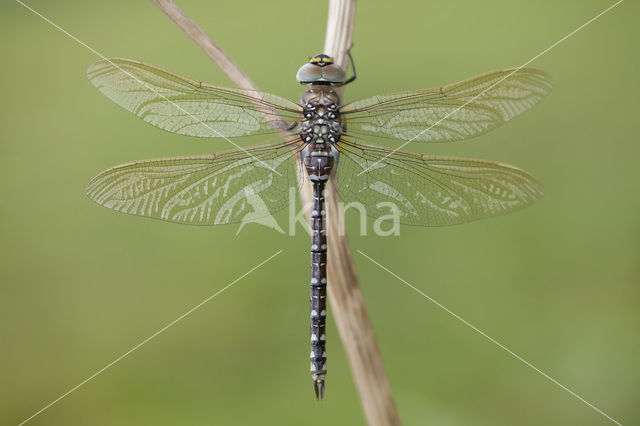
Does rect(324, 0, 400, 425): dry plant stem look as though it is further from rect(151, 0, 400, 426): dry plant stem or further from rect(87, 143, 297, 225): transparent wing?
rect(87, 143, 297, 225): transparent wing

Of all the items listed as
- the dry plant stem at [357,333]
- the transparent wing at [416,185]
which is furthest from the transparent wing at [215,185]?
the dry plant stem at [357,333]

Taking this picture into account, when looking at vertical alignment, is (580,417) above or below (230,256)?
below

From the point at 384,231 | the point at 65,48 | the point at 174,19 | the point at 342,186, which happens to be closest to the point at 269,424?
the point at 384,231

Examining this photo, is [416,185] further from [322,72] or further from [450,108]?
[322,72]

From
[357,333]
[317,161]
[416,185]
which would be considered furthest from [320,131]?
[357,333]

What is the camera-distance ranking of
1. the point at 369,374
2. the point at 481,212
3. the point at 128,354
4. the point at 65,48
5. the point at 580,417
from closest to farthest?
the point at 369,374 < the point at 481,212 < the point at 580,417 < the point at 128,354 < the point at 65,48

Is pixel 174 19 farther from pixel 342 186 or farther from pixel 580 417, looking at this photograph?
pixel 580 417
